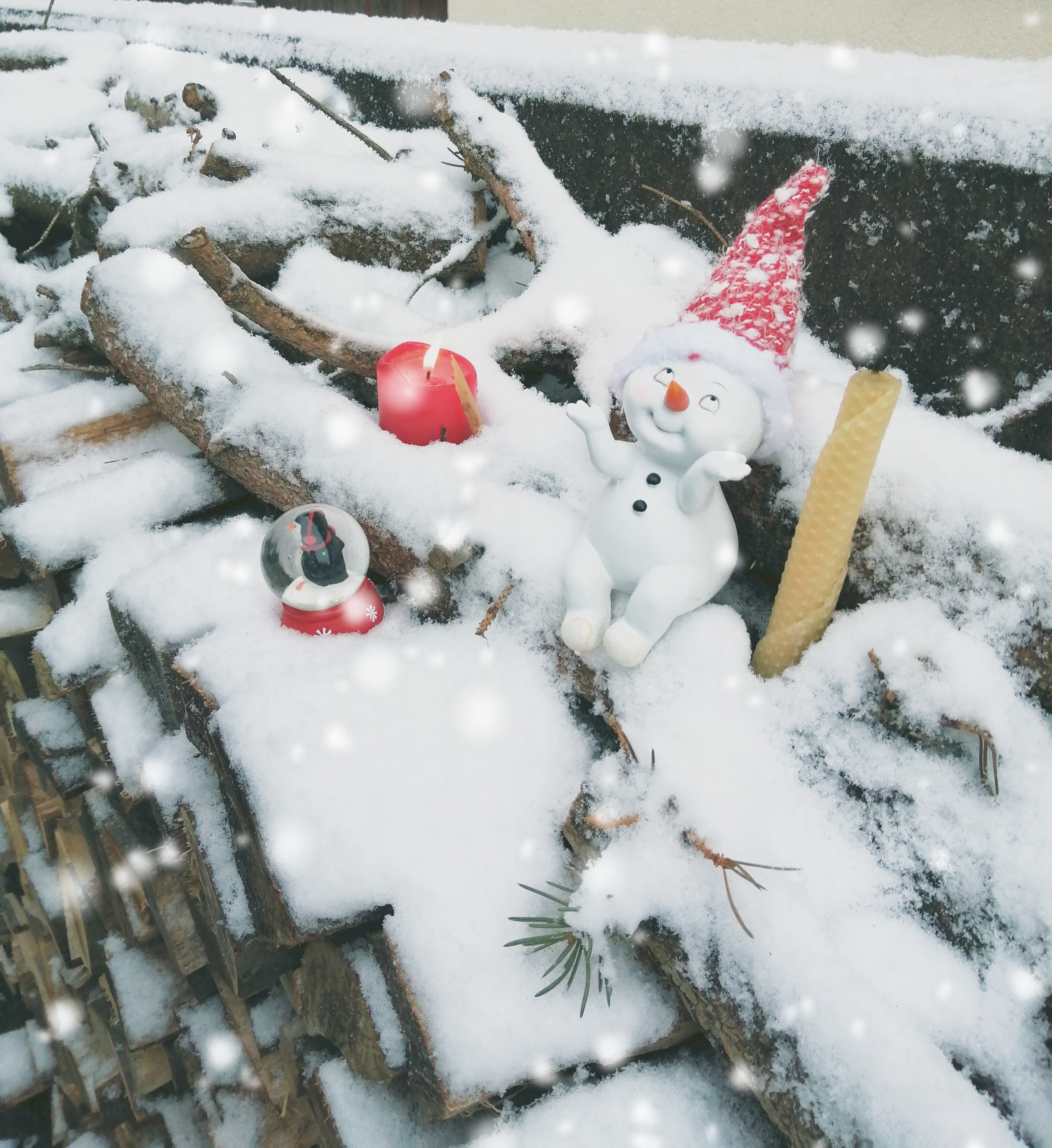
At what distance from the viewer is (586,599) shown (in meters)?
1.20

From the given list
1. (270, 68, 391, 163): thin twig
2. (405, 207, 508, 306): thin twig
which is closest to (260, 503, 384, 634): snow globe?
(405, 207, 508, 306): thin twig

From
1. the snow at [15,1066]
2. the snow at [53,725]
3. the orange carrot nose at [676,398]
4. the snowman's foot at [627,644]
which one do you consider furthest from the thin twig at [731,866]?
the snow at [15,1066]

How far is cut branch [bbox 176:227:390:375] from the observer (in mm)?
1501

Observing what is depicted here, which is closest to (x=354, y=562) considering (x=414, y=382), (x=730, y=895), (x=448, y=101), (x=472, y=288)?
(x=414, y=382)

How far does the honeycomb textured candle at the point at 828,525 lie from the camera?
1.02 meters

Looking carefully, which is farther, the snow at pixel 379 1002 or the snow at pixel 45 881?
the snow at pixel 45 881

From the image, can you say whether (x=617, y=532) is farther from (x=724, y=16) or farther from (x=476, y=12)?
(x=476, y=12)

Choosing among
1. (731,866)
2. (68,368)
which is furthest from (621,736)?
(68,368)

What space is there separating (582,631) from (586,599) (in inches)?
2.1

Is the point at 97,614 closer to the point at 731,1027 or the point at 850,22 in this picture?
the point at 731,1027

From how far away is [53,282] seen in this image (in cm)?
242

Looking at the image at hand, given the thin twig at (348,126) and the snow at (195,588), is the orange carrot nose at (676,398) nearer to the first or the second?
the snow at (195,588)

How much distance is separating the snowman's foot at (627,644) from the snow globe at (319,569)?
48cm

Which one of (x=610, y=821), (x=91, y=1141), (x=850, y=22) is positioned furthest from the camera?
(x=850, y=22)
